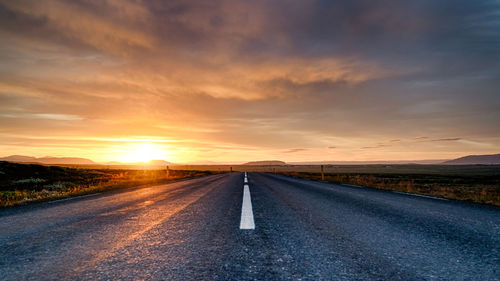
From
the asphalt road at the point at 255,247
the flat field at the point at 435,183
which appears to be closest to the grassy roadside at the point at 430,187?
the flat field at the point at 435,183

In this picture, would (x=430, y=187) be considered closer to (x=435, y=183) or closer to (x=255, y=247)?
→ (x=255, y=247)

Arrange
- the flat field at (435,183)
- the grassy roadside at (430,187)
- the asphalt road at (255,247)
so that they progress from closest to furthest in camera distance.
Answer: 1. the asphalt road at (255,247)
2. the grassy roadside at (430,187)
3. the flat field at (435,183)

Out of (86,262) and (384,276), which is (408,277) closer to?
(384,276)

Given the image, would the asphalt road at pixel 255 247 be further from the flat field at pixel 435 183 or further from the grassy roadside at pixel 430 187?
the flat field at pixel 435 183

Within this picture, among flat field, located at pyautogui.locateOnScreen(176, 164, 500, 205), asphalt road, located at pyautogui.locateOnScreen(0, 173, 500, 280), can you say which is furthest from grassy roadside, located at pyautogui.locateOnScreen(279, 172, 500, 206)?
asphalt road, located at pyautogui.locateOnScreen(0, 173, 500, 280)

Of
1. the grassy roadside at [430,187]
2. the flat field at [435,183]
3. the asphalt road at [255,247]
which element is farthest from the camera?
the flat field at [435,183]

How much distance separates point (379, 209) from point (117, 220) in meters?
5.79

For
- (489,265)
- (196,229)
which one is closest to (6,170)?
(196,229)

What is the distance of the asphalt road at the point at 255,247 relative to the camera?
229cm

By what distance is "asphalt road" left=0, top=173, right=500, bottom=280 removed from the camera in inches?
90.4

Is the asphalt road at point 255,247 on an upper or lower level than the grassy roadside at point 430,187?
upper

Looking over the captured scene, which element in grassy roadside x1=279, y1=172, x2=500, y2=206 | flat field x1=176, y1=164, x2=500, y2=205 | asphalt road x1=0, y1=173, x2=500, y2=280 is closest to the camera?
asphalt road x1=0, y1=173, x2=500, y2=280

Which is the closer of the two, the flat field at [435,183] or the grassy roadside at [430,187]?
the grassy roadside at [430,187]

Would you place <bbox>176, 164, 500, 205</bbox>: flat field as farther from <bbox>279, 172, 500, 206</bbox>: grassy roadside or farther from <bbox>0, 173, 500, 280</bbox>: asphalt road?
<bbox>0, 173, 500, 280</bbox>: asphalt road
